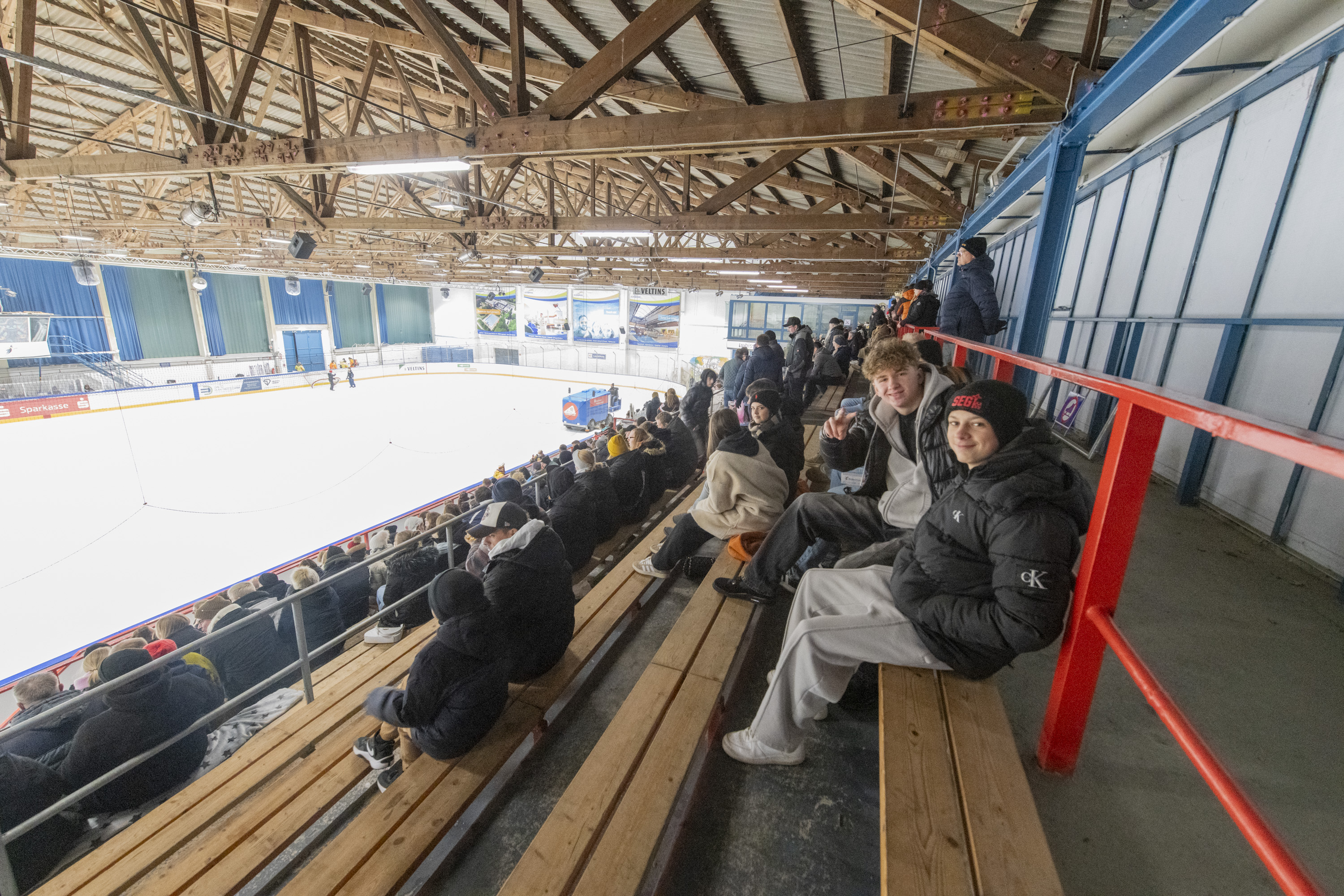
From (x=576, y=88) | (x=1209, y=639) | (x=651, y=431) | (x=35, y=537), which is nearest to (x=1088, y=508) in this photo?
(x=1209, y=639)

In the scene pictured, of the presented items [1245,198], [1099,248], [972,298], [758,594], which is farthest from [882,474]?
[1099,248]

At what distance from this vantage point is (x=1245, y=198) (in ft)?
11.3

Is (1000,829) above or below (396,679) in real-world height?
above

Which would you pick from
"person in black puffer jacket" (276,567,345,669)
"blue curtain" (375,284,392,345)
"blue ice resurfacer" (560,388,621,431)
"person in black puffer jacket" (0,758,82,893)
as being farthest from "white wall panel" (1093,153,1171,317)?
"blue curtain" (375,284,392,345)

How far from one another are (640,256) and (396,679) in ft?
34.2

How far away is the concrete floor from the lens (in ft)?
4.27

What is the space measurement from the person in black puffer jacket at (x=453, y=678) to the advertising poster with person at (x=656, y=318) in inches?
1092

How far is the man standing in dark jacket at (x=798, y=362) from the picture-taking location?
7.09m

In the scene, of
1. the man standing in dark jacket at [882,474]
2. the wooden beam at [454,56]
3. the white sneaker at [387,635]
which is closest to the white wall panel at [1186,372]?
the man standing in dark jacket at [882,474]

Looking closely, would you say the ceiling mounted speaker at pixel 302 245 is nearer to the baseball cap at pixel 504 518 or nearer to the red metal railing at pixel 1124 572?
Result: the baseball cap at pixel 504 518

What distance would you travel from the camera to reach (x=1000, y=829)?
1208 mm

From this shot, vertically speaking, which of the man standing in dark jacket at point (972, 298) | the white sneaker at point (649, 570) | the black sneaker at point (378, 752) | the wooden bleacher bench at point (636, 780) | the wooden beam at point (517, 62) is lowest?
the black sneaker at point (378, 752)

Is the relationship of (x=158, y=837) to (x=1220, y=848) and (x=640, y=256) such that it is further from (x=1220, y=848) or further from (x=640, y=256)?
(x=640, y=256)

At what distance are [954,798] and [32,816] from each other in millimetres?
3476
